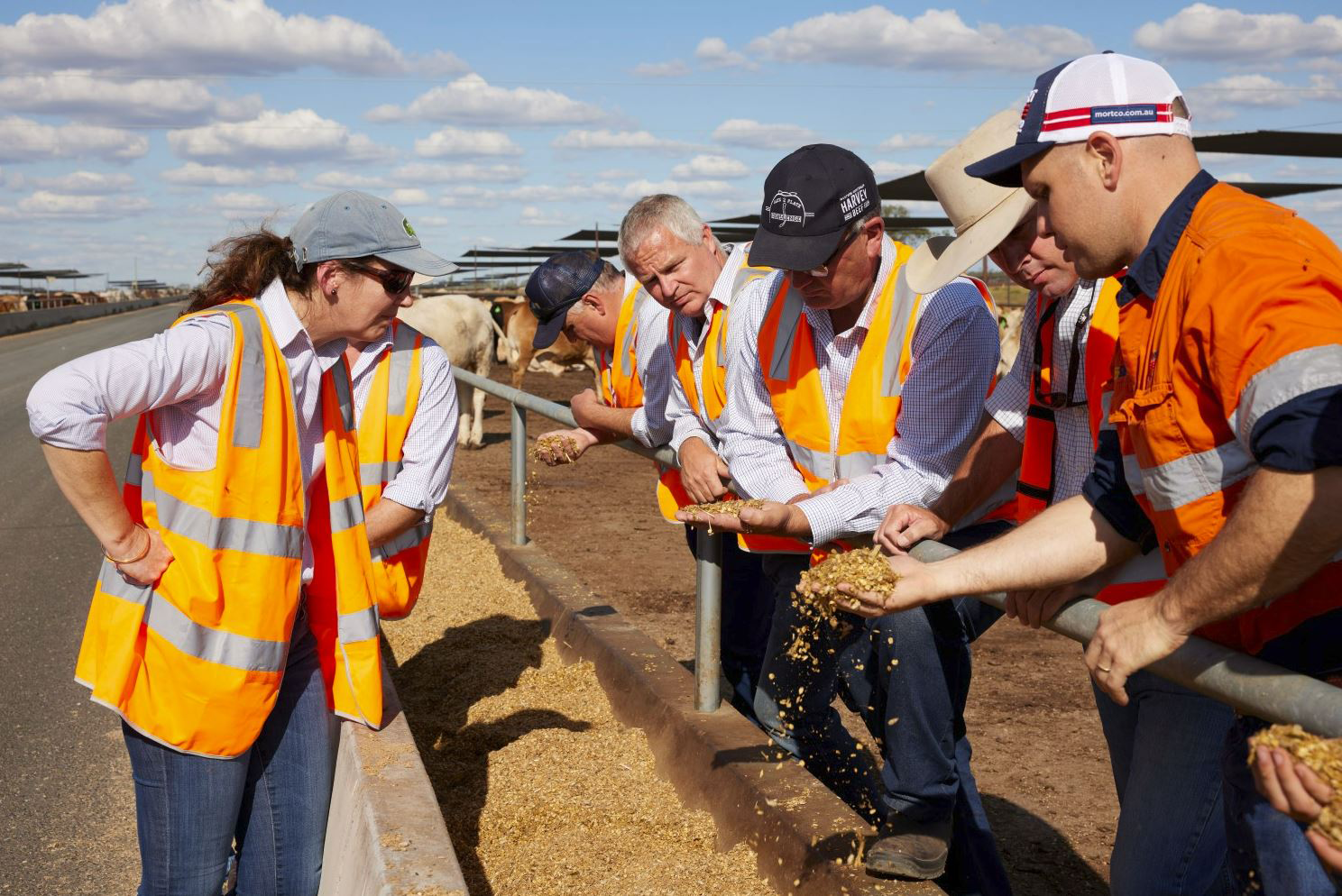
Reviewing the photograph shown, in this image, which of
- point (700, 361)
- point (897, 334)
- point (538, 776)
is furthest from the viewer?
point (700, 361)

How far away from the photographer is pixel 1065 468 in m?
3.24

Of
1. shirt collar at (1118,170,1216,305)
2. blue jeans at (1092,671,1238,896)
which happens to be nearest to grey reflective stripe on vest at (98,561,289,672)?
blue jeans at (1092,671,1238,896)

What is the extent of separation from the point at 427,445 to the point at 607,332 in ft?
5.81

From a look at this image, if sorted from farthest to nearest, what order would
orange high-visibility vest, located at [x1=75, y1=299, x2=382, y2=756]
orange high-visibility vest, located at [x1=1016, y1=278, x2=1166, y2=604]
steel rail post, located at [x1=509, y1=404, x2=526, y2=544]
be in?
steel rail post, located at [x1=509, y1=404, x2=526, y2=544] < orange high-visibility vest, located at [x1=75, y1=299, x2=382, y2=756] < orange high-visibility vest, located at [x1=1016, y1=278, x2=1166, y2=604]

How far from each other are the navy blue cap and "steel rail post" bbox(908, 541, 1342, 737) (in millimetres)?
3733

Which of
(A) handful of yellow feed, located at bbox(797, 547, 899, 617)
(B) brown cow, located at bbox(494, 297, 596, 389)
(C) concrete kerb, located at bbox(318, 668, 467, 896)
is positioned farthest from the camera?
(B) brown cow, located at bbox(494, 297, 596, 389)

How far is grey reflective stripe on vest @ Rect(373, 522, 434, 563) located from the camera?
160 inches

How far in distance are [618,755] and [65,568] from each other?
5417 mm

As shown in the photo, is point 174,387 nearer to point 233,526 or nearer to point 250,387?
point 250,387

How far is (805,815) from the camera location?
3.59m

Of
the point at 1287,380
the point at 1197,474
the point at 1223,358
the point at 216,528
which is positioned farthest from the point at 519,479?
the point at 1287,380

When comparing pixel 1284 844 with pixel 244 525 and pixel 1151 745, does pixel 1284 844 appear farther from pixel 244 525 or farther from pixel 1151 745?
pixel 244 525

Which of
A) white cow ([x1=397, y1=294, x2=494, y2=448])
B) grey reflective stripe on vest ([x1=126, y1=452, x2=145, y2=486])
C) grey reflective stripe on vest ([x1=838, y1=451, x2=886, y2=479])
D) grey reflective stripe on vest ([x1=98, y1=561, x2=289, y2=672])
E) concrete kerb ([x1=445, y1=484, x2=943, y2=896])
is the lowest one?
white cow ([x1=397, y1=294, x2=494, y2=448])

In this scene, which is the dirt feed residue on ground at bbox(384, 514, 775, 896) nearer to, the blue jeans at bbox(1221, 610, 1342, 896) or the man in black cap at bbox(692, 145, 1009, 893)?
the man in black cap at bbox(692, 145, 1009, 893)
